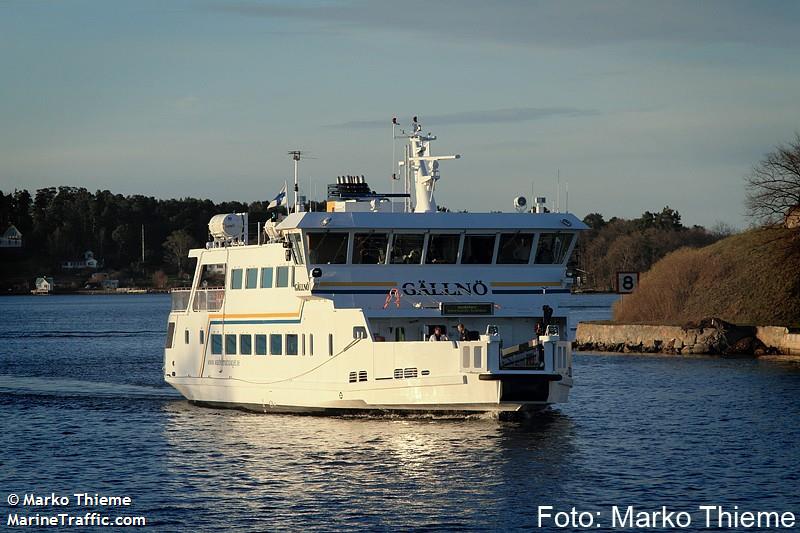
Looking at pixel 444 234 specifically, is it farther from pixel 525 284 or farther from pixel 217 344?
pixel 217 344

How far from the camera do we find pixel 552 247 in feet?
125

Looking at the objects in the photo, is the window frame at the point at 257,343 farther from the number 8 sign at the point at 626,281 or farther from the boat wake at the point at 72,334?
the boat wake at the point at 72,334

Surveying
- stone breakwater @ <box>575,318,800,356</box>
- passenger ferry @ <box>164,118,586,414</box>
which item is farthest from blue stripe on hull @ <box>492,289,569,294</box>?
stone breakwater @ <box>575,318,800,356</box>

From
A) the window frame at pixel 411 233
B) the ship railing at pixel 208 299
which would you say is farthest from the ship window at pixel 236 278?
the window frame at pixel 411 233

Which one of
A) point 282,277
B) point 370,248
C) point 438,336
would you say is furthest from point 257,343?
point 438,336

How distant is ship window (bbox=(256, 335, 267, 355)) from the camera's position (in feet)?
129

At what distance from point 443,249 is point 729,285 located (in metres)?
44.3

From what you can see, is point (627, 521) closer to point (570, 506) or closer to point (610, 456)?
point (570, 506)

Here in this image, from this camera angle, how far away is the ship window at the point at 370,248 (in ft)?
121

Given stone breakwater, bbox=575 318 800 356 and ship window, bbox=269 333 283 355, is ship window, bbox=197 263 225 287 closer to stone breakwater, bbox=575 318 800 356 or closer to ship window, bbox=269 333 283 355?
ship window, bbox=269 333 283 355

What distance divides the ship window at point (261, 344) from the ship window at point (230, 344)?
138 centimetres

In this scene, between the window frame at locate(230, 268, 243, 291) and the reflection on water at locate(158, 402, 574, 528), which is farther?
the window frame at locate(230, 268, 243, 291)

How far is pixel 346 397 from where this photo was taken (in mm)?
36156

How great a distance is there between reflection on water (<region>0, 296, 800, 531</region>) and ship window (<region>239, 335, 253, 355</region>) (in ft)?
6.72
